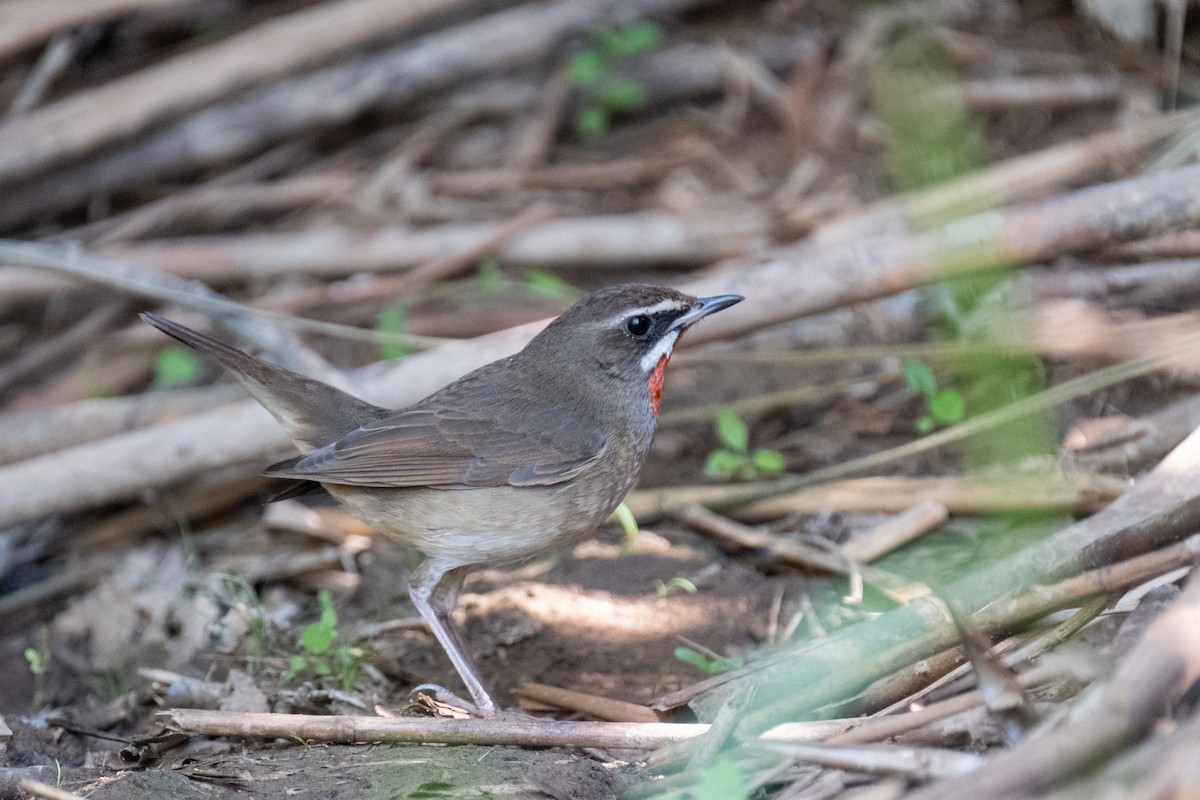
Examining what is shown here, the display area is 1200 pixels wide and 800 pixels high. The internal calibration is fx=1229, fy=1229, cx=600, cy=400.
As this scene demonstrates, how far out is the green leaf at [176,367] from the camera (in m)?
6.86

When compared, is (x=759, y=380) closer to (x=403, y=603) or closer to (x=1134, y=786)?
(x=403, y=603)

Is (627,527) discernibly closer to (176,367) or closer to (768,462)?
(768,462)

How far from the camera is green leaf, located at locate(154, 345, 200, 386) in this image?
22.5 feet

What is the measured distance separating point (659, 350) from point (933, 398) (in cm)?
150

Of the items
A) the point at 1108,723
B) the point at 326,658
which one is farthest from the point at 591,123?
the point at 1108,723

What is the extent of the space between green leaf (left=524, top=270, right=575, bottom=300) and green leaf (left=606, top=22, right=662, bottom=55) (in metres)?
1.84

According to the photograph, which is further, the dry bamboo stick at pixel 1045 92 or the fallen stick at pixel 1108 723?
the dry bamboo stick at pixel 1045 92

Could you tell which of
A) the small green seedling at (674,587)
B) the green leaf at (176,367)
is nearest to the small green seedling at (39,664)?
the green leaf at (176,367)

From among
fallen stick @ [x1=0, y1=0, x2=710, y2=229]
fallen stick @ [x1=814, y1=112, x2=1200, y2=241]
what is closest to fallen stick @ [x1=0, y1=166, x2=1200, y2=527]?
fallen stick @ [x1=814, y1=112, x2=1200, y2=241]

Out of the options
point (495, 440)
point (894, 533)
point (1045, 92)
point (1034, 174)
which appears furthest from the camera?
point (1045, 92)

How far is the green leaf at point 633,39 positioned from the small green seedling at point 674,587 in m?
4.17

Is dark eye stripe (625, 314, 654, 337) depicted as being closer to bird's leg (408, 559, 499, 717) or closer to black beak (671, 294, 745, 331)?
black beak (671, 294, 745, 331)

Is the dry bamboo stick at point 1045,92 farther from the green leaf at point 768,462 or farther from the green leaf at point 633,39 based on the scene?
the green leaf at point 768,462

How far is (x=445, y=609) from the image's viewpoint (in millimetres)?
5043
